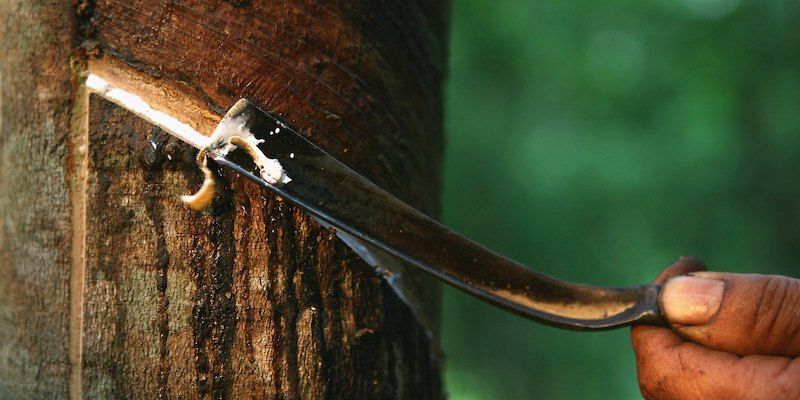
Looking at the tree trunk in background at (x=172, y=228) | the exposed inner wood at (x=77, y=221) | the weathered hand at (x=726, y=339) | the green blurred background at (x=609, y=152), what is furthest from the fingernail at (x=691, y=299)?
the green blurred background at (x=609, y=152)

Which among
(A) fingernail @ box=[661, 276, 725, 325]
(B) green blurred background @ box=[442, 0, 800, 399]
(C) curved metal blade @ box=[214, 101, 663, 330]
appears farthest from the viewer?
(B) green blurred background @ box=[442, 0, 800, 399]

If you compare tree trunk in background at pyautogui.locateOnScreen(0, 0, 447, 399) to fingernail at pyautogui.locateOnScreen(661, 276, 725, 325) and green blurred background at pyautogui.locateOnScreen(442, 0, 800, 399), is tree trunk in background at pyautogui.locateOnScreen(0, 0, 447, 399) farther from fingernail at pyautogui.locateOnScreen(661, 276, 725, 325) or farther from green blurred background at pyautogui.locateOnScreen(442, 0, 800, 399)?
green blurred background at pyautogui.locateOnScreen(442, 0, 800, 399)

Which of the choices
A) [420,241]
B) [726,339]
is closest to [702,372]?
[726,339]

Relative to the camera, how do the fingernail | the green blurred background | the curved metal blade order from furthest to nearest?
the green blurred background
the fingernail
the curved metal blade

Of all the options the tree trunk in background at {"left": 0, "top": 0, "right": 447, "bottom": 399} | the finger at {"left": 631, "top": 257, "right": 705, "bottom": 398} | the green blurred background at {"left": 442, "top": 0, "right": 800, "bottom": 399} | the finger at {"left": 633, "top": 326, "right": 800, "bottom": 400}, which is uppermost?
the green blurred background at {"left": 442, "top": 0, "right": 800, "bottom": 399}

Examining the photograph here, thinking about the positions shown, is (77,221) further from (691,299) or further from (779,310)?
(779,310)

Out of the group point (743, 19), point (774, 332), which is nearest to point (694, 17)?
point (743, 19)

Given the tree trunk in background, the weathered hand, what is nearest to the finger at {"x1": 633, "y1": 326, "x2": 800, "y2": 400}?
the weathered hand
